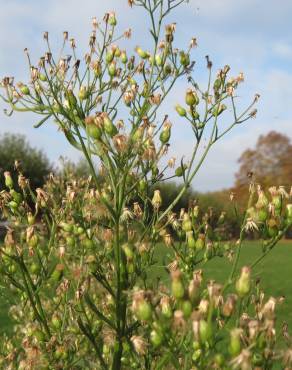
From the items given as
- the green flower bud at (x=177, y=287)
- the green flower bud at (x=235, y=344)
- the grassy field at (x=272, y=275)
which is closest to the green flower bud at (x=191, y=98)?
the green flower bud at (x=177, y=287)

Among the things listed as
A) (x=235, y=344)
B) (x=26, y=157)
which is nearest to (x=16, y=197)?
(x=235, y=344)

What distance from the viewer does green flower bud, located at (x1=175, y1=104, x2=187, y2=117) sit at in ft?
10.5

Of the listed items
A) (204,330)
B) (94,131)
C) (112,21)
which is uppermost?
(112,21)

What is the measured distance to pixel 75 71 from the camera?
10.6ft

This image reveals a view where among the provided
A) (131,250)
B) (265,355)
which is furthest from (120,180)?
(265,355)

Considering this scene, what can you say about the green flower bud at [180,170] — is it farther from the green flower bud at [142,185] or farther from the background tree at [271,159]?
the background tree at [271,159]

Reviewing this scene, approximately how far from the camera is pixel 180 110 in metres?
3.19

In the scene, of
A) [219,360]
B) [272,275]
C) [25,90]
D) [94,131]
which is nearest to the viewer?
[219,360]

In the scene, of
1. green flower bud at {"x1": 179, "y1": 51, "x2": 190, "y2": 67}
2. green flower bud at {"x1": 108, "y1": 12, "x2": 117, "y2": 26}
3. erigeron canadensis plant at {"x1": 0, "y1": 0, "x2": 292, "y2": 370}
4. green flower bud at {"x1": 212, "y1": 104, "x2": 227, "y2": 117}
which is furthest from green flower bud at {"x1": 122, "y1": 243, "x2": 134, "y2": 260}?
green flower bud at {"x1": 108, "y1": 12, "x2": 117, "y2": 26}

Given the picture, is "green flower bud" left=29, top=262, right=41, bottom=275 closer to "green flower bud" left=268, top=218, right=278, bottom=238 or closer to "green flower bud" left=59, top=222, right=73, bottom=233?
"green flower bud" left=59, top=222, right=73, bottom=233

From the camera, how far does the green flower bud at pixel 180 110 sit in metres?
3.19

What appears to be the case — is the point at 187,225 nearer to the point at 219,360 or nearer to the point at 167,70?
the point at 167,70

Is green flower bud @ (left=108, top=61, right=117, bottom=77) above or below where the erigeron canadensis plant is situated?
above

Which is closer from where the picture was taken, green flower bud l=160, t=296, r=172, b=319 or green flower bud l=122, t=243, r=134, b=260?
green flower bud l=160, t=296, r=172, b=319
